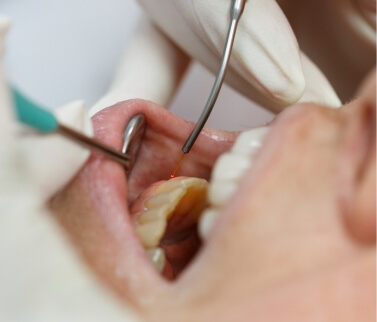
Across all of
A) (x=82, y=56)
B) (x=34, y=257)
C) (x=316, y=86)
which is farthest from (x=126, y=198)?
(x=82, y=56)

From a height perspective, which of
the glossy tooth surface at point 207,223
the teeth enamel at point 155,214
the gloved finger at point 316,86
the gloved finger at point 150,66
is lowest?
the gloved finger at point 316,86

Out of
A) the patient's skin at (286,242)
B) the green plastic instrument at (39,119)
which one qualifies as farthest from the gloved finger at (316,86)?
the green plastic instrument at (39,119)

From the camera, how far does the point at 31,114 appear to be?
15.8 inches

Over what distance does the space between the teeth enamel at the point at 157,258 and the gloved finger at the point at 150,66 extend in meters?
0.34

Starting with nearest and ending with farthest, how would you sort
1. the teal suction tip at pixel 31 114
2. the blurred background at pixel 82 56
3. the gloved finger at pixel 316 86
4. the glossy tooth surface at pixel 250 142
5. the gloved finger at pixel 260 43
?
the teal suction tip at pixel 31 114 → the glossy tooth surface at pixel 250 142 → the gloved finger at pixel 260 43 → the gloved finger at pixel 316 86 → the blurred background at pixel 82 56

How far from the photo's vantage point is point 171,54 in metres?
→ 0.88

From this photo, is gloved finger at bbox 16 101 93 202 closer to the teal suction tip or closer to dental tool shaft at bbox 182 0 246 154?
the teal suction tip

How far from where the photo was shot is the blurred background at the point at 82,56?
0.96 metres

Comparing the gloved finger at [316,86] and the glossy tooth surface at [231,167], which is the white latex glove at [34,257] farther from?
the gloved finger at [316,86]

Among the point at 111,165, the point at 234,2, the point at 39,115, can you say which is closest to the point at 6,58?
the point at 39,115

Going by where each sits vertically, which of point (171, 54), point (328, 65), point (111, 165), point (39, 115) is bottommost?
point (328, 65)

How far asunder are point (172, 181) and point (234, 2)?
0.61 ft

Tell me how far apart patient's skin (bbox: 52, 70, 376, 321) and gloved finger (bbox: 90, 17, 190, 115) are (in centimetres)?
37

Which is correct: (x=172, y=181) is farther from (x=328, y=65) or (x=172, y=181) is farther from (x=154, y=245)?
(x=328, y=65)
